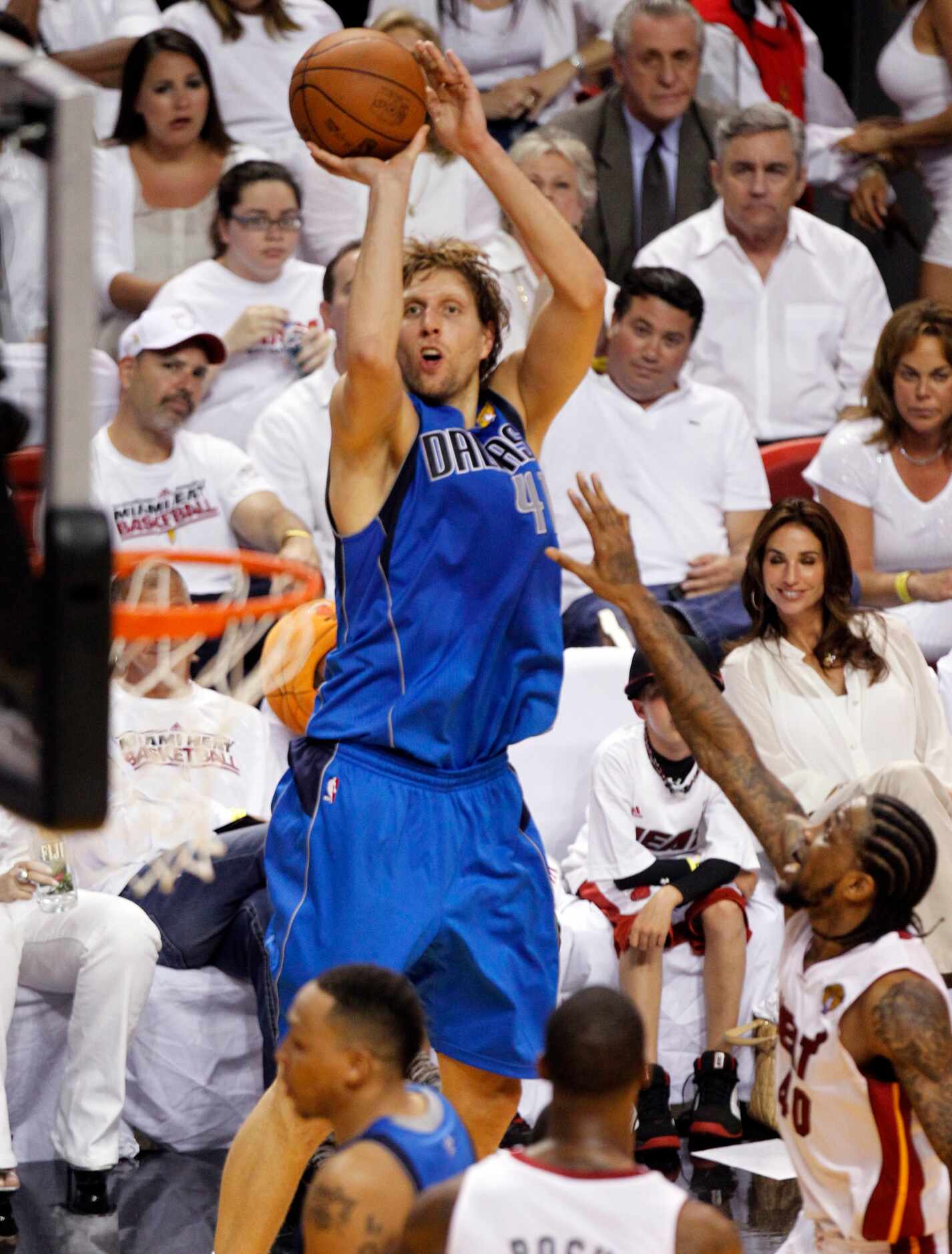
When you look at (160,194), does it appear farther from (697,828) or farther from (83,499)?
(83,499)

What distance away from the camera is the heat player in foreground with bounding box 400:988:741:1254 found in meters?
2.46

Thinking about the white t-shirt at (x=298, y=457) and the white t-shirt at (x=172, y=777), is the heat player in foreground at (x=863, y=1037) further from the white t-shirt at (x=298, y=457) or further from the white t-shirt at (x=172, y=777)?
the white t-shirt at (x=298, y=457)

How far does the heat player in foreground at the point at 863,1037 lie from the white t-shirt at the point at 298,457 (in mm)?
3867

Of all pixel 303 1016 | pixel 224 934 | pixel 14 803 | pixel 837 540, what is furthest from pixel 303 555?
pixel 14 803

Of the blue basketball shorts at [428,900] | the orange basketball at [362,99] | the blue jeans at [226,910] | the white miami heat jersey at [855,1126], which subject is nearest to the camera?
the white miami heat jersey at [855,1126]

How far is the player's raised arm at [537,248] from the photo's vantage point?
3906 mm

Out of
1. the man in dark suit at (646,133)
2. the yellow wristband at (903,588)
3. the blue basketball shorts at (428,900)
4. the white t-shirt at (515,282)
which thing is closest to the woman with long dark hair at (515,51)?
the man in dark suit at (646,133)

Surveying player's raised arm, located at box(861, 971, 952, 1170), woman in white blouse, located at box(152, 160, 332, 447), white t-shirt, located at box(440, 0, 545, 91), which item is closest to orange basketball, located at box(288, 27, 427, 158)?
player's raised arm, located at box(861, 971, 952, 1170)

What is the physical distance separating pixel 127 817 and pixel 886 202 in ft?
19.8

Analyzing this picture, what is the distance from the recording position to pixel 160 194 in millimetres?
7902

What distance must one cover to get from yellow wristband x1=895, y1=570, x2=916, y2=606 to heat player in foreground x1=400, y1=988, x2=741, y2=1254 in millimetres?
4325

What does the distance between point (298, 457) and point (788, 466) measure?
6.74ft

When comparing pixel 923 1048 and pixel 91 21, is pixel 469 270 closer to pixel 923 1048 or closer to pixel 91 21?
pixel 923 1048

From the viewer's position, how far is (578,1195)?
247 centimetres
